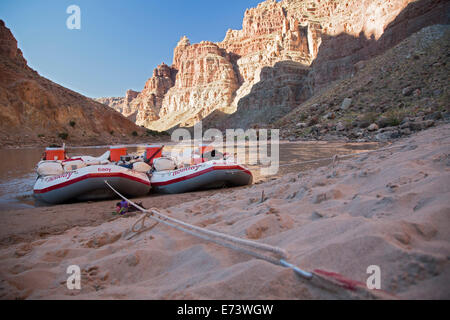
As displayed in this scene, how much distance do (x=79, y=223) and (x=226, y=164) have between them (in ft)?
13.7

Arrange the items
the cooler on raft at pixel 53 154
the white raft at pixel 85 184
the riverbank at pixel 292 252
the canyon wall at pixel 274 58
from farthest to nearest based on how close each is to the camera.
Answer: the canyon wall at pixel 274 58
the cooler on raft at pixel 53 154
the white raft at pixel 85 184
the riverbank at pixel 292 252

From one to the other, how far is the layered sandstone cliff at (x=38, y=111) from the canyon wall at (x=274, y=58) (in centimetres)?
3505

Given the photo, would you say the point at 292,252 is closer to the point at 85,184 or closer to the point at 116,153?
the point at 85,184

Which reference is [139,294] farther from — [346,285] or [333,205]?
[333,205]

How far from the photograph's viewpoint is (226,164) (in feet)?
24.9

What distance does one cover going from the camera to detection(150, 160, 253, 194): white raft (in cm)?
742

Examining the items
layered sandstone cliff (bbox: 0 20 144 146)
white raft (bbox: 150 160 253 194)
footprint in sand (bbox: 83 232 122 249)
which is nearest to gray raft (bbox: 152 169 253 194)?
white raft (bbox: 150 160 253 194)

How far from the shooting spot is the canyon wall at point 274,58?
39156 millimetres

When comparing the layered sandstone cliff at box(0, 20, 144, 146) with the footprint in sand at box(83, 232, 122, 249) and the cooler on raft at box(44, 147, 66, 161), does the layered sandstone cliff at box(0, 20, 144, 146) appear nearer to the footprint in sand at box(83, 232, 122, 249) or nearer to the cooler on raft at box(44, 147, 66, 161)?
the cooler on raft at box(44, 147, 66, 161)

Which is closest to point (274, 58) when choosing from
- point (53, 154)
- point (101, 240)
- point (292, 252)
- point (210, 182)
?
point (53, 154)

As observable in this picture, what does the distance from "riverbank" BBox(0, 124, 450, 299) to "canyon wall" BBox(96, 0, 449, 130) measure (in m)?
37.9

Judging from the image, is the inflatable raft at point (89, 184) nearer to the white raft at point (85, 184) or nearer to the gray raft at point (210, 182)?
the white raft at point (85, 184)

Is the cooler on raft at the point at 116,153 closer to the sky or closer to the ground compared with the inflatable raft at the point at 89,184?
closer to the sky

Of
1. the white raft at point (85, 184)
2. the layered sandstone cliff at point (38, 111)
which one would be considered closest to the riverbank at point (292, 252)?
the white raft at point (85, 184)
